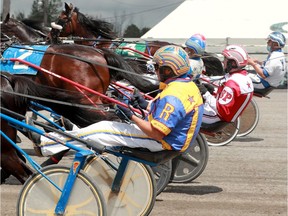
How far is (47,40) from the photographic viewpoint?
8.85 meters

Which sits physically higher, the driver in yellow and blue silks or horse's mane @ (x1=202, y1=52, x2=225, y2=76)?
the driver in yellow and blue silks

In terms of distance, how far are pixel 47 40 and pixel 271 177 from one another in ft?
11.5

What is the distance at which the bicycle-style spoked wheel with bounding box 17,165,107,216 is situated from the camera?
454cm

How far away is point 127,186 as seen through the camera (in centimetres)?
493

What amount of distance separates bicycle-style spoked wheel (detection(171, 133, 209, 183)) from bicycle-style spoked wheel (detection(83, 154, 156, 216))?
1854mm

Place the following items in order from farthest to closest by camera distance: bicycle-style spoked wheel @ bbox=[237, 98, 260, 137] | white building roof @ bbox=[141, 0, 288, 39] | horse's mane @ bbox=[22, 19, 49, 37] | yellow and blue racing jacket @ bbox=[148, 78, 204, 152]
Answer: white building roof @ bbox=[141, 0, 288, 39]
horse's mane @ bbox=[22, 19, 49, 37]
bicycle-style spoked wheel @ bbox=[237, 98, 260, 137]
yellow and blue racing jacket @ bbox=[148, 78, 204, 152]

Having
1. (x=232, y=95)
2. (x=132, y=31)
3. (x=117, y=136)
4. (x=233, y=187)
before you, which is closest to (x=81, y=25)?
(x=232, y=95)

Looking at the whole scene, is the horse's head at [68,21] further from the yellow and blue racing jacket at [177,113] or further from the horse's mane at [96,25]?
the yellow and blue racing jacket at [177,113]

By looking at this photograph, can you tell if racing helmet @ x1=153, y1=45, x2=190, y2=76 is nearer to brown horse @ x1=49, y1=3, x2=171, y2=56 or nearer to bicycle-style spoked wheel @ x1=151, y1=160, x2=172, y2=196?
bicycle-style spoked wheel @ x1=151, y1=160, x2=172, y2=196

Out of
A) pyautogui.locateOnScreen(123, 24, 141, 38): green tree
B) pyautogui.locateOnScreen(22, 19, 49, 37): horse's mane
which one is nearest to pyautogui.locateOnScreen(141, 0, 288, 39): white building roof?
pyautogui.locateOnScreen(123, 24, 141, 38): green tree

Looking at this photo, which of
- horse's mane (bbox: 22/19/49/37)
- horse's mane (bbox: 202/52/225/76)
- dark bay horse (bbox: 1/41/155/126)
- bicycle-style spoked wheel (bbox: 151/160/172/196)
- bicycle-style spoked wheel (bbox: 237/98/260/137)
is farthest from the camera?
horse's mane (bbox: 202/52/225/76)

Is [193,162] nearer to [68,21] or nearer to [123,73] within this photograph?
[123,73]

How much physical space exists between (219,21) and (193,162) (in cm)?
2021

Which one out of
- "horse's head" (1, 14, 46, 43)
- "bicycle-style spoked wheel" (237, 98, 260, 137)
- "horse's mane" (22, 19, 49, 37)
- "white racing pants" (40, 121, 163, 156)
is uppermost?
"white racing pants" (40, 121, 163, 156)
